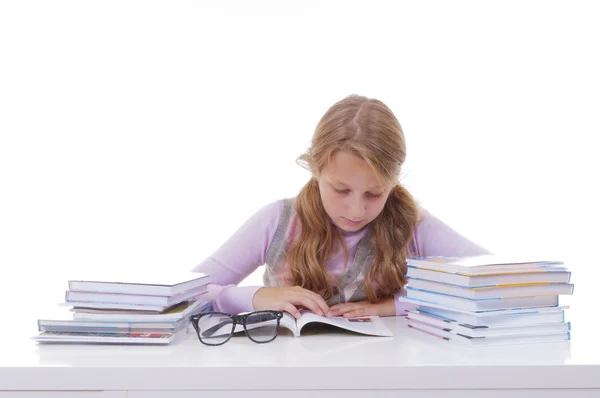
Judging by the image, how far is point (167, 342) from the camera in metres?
1.10

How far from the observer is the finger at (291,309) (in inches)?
49.8

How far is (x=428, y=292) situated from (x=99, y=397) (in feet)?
2.03

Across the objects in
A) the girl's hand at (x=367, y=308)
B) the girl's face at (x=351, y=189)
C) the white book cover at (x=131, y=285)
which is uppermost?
the girl's face at (x=351, y=189)

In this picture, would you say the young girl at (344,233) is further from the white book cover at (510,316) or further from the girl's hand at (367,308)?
the white book cover at (510,316)

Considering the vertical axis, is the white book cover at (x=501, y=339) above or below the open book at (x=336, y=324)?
below

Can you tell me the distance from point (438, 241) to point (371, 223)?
194 millimetres

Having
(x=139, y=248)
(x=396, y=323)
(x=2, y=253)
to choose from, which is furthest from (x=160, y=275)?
(x=2, y=253)

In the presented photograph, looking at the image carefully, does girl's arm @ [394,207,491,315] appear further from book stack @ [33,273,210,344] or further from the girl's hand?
book stack @ [33,273,210,344]

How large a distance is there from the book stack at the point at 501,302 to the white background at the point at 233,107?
1426mm

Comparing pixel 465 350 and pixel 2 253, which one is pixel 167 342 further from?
pixel 2 253

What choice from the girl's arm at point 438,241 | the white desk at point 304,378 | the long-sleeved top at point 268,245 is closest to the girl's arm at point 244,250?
the long-sleeved top at point 268,245

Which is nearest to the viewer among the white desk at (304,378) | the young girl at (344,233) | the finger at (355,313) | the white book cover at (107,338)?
the white desk at (304,378)

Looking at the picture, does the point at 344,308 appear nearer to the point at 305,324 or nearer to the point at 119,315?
the point at 305,324

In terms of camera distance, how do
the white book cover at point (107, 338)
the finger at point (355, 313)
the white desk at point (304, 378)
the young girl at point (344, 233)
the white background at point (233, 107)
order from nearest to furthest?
the white desk at point (304, 378), the white book cover at point (107, 338), the finger at point (355, 313), the young girl at point (344, 233), the white background at point (233, 107)
